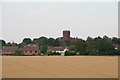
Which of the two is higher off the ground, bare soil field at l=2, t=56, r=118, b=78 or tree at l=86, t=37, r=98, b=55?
tree at l=86, t=37, r=98, b=55

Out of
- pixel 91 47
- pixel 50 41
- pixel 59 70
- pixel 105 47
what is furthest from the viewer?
pixel 50 41

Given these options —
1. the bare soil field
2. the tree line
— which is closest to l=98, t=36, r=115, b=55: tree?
the tree line

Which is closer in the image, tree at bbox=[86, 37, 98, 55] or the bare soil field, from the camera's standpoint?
the bare soil field

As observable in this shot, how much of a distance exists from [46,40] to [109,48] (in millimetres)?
19203

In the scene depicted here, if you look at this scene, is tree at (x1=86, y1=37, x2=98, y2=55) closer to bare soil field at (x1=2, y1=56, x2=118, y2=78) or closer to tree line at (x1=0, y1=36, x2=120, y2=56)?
tree line at (x1=0, y1=36, x2=120, y2=56)

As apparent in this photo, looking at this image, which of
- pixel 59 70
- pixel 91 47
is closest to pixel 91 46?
pixel 91 47

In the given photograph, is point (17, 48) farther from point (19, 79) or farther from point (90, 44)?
point (19, 79)

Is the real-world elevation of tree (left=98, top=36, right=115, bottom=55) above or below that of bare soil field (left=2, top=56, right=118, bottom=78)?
above

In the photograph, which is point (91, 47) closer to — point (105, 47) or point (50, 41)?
point (105, 47)

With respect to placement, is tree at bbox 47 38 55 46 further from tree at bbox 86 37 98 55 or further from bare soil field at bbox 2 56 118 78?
bare soil field at bbox 2 56 118 78

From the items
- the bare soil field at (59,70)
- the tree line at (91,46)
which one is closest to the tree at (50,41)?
the tree line at (91,46)

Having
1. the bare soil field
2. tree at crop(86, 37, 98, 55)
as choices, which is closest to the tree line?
tree at crop(86, 37, 98, 55)

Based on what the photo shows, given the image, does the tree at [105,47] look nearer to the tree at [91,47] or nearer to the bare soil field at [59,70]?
the tree at [91,47]

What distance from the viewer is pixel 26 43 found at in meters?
69.9
